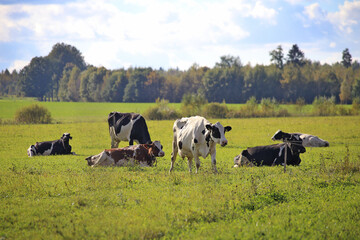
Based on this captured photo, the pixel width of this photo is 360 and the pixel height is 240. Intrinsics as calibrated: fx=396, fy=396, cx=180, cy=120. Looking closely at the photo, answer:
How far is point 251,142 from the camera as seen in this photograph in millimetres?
29234

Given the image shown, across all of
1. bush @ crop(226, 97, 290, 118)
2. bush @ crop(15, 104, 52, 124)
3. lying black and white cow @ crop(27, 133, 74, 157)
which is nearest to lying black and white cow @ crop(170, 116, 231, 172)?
lying black and white cow @ crop(27, 133, 74, 157)

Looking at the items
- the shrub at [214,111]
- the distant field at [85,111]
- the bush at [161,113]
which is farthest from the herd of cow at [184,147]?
the distant field at [85,111]

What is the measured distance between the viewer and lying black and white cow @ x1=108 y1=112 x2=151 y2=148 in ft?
68.1

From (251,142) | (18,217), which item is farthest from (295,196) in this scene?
(251,142)

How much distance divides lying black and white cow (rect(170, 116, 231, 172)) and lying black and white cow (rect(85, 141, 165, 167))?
2758 millimetres

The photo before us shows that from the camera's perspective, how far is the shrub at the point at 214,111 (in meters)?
58.9

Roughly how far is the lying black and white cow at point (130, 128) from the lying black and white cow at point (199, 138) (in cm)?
581

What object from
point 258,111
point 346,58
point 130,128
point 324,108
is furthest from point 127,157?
point 346,58

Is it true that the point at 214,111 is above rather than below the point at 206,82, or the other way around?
below

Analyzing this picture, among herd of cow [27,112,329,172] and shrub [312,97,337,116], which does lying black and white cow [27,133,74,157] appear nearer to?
herd of cow [27,112,329,172]

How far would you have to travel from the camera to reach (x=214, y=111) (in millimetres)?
59438

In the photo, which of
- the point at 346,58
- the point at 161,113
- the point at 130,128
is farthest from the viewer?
the point at 346,58

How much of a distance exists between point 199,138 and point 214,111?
45.5m

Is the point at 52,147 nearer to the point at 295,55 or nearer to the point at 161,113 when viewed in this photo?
the point at 161,113
